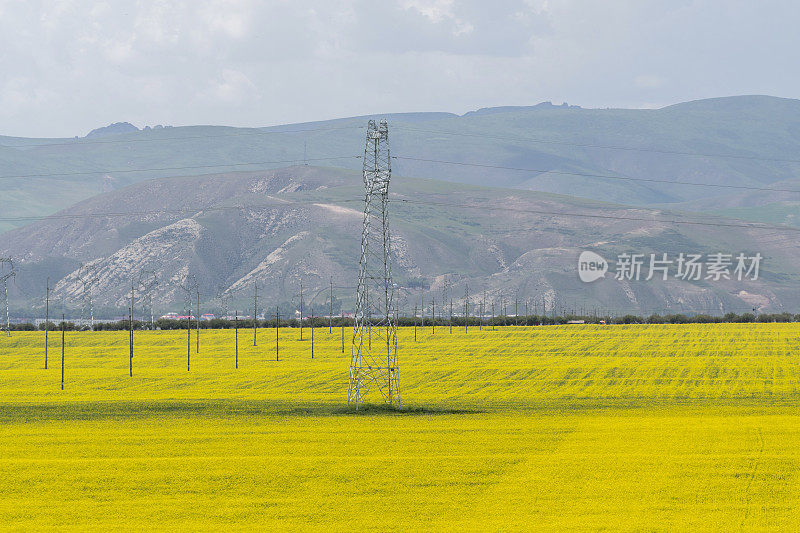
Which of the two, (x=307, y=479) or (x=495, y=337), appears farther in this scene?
(x=495, y=337)

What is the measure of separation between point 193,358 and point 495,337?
5668cm

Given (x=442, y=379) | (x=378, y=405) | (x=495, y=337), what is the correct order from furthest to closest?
(x=495, y=337) → (x=442, y=379) → (x=378, y=405)

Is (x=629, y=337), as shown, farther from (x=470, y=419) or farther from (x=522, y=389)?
(x=470, y=419)

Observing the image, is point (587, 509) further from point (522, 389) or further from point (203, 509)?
point (522, 389)

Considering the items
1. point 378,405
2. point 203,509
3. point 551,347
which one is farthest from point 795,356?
point 203,509

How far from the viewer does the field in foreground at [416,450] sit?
140 feet

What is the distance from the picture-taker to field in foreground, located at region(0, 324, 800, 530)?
4262 cm

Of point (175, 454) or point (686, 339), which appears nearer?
point (175, 454)

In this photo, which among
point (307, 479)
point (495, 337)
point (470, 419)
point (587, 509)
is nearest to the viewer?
point (587, 509)

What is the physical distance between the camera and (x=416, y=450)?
59.5m

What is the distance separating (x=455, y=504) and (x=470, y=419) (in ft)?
106

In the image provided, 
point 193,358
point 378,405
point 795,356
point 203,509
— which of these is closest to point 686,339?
point 795,356

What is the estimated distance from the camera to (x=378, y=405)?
84.3 m

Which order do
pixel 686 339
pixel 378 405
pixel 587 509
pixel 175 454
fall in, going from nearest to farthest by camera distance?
pixel 587 509 < pixel 175 454 < pixel 378 405 < pixel 686 339
